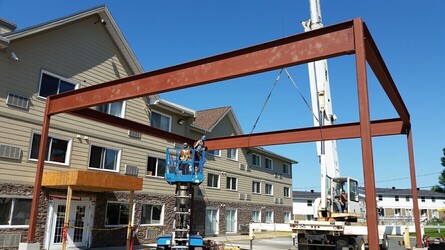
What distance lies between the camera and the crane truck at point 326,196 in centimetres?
1225

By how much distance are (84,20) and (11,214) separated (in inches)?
360

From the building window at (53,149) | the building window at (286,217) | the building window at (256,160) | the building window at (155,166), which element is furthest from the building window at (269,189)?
the building window at (53,149)

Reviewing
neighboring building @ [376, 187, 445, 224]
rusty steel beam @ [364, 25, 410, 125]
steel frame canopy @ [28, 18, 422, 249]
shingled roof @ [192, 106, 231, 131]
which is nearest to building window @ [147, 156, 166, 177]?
shingled roof @ [192, 106, 231, 131]

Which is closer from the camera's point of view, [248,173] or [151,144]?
[151,144]

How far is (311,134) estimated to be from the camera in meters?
14.1

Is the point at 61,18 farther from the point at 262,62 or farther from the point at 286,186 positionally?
the point at 286,186

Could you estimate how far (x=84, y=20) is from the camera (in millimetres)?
17938

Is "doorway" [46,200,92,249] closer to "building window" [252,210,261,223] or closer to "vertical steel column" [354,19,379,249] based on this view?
"vertical steel column" [354,19,379,249]

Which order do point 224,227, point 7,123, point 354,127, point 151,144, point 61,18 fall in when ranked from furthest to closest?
point 224,227
point 151,144
point 61,18
point 7,123
point 354,127

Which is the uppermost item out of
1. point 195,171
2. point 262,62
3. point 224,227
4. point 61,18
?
point 61,18

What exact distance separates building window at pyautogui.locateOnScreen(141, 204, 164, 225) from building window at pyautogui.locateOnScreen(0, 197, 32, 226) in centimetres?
670

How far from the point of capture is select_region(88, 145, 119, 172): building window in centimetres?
1775

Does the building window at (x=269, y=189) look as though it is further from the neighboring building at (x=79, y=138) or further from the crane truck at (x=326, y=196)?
the crane truck at (x=326, y=196)

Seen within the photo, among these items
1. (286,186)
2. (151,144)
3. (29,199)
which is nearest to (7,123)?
(29,199)
